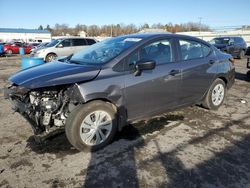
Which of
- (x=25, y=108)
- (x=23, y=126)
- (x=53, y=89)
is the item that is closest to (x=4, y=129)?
(x=23, y=126)

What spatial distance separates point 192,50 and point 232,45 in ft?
46.6

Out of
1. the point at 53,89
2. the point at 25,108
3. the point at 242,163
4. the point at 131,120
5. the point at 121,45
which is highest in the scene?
the point at 121,45

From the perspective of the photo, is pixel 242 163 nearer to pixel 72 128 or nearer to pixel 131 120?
pixel 131 120

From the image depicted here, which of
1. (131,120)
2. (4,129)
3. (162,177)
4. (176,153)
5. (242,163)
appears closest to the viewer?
(162,177)

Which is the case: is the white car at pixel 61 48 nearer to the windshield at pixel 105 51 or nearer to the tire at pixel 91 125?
the windshield at pixel 105 51

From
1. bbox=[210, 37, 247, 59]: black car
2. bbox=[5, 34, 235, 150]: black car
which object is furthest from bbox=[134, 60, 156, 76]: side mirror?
bbox=[210, 37, 247, 59]: black car

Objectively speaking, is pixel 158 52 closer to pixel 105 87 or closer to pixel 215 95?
pixel 105 87

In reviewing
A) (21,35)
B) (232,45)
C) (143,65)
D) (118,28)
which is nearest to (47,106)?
(143,65)

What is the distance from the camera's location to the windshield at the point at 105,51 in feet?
13.8

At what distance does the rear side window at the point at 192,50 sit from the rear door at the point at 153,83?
12.3 inches

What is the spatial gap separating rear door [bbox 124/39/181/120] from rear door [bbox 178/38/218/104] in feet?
0.71

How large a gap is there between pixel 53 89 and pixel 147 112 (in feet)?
5.46

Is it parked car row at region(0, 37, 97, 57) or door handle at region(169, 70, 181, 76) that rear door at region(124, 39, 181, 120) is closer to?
door handle at region(169, 70, 181, 76)

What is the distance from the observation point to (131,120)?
4.27 meters
